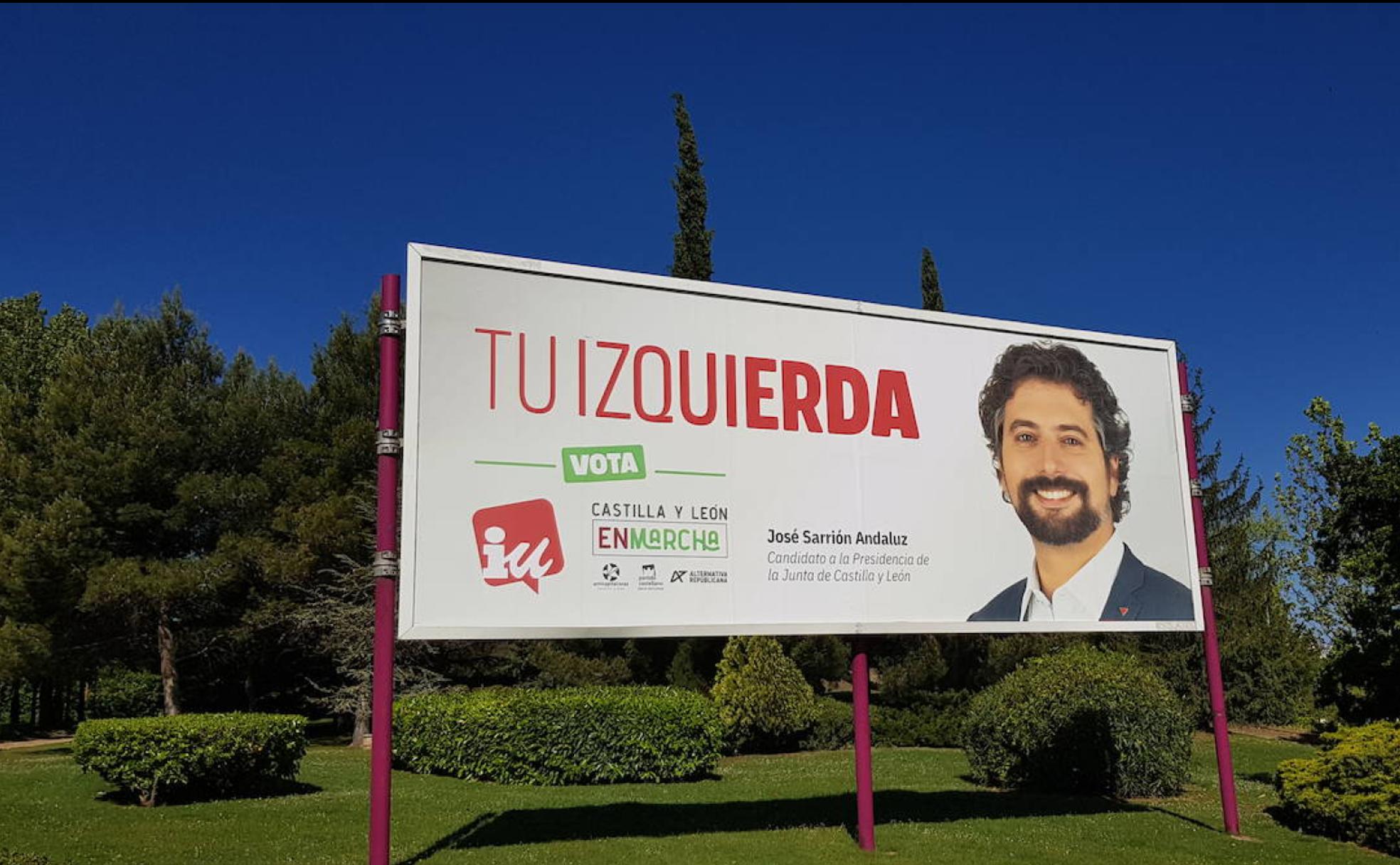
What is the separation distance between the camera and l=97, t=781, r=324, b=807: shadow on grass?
1245 centimetres

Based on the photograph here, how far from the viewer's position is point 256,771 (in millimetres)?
13422

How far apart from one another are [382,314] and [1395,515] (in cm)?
1501

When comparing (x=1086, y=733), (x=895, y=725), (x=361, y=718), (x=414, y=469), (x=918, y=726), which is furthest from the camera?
(x=895, y=725)

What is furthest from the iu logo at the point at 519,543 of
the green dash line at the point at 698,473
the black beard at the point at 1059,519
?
the black beard at the point at 1059,519

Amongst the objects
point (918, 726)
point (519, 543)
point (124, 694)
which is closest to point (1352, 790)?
point (519, 543)

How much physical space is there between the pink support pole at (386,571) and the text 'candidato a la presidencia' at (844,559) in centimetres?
332

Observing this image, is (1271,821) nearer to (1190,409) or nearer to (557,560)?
(1190,409)

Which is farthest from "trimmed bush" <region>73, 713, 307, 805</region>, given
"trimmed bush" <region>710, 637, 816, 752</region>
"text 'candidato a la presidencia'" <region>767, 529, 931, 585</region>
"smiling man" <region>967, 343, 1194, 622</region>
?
"trimmed bush" <region>710, 637, 816, 752</region>

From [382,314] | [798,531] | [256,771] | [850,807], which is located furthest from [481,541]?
[256,771]

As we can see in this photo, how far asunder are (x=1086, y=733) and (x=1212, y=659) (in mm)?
3399

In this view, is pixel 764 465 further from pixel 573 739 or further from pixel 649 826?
pixel 573 739

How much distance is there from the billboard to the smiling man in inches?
1.0

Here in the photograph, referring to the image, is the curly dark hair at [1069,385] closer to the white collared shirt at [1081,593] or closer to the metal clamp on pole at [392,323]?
the white collared shirt at [1081,593]

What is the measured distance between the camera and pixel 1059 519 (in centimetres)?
1079
